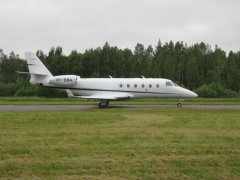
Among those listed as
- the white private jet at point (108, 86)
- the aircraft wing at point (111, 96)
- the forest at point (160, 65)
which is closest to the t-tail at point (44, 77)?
the white private jet at point (108, 86)

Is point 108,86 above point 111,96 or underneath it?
above

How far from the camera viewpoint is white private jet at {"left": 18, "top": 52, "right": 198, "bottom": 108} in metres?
33.9

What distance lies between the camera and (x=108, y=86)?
3494 cm

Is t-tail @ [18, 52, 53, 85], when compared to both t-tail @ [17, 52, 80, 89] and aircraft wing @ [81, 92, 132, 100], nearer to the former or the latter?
t-tail @ [17, 52, 80, 89]

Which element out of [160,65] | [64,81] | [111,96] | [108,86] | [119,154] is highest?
[160,65]

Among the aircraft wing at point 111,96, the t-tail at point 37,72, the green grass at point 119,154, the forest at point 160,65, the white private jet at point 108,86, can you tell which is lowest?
the green grass at point 119,154

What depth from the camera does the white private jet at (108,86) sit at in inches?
1336

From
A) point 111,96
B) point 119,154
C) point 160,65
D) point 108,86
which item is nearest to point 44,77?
point 108,86

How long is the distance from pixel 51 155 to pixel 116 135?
3884 mm

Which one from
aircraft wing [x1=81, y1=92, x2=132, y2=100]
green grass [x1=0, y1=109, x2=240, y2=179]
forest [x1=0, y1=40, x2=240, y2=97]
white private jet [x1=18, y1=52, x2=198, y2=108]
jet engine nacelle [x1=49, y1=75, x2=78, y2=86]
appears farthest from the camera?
forest [x1=0, y1=40, x2=240, y2=97]

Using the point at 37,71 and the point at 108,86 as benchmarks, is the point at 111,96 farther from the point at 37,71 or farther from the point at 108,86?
the point at 37,71

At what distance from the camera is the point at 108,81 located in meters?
35.0

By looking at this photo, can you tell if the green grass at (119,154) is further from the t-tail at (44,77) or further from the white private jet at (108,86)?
the t-tail at (44,77)

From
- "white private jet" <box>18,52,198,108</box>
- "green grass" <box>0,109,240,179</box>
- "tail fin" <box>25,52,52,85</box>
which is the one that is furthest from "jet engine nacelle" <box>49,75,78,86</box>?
"green grass" <box>0,109,240,179</box>
